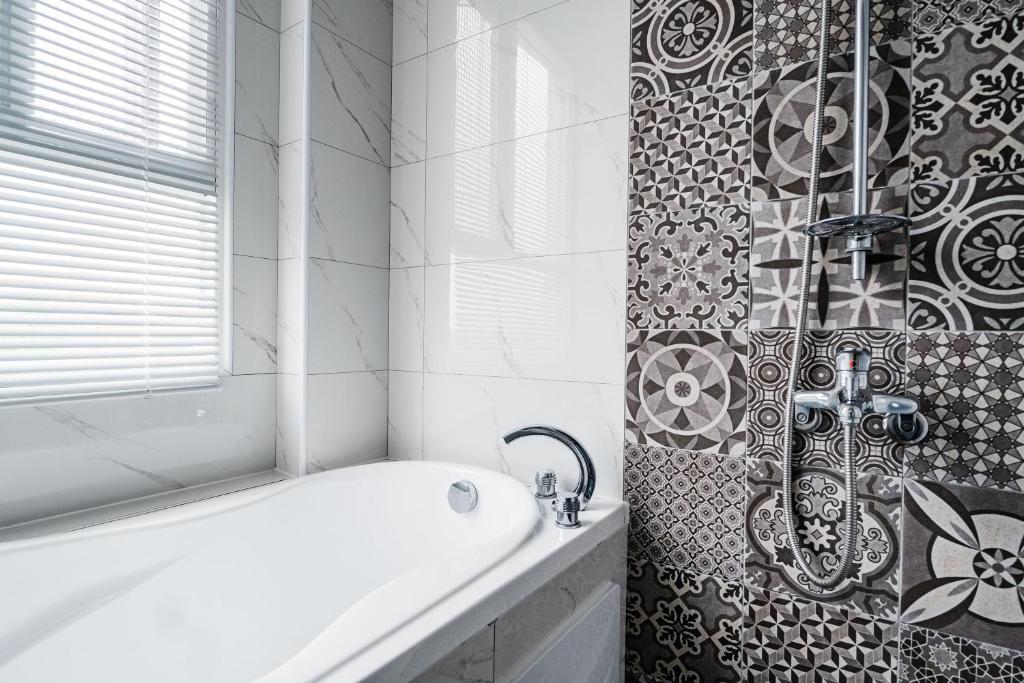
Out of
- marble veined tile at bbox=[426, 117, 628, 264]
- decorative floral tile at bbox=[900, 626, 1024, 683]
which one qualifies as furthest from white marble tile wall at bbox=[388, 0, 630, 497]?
decorative floral tile at bbox=[900, 626, 1024, 683]

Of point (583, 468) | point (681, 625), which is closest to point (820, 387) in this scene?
point (583, 468)

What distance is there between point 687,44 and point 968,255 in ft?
2.49

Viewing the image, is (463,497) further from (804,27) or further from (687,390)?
(804,27)

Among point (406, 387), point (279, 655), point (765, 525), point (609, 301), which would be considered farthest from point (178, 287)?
point (765, 525)

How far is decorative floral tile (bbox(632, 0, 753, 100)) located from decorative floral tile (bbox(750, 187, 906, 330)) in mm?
350

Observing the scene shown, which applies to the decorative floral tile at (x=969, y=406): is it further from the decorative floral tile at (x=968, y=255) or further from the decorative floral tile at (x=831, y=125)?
the decorative floral tile at (x=831, y=125)

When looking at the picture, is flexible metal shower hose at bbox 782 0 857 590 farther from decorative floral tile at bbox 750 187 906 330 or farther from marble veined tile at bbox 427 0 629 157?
marble veined tile at bbox 427 0 629 157

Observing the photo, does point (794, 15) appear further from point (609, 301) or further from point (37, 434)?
point (37, 434)

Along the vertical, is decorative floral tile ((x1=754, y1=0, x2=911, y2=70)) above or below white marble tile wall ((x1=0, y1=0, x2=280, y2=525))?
above

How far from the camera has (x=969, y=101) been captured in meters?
1.05

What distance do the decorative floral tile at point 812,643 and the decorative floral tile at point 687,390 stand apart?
35 centimetres

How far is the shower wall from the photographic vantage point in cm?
104

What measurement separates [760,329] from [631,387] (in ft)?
1.09

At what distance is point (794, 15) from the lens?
1216 mm
